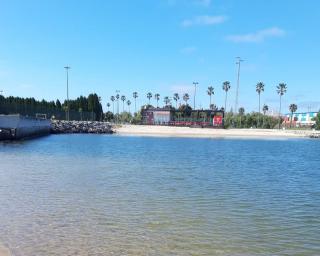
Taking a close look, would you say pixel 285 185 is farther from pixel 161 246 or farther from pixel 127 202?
pixel 161 246

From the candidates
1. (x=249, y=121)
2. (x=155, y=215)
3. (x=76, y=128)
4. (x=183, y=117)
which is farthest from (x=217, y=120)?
(x=155, y=215)

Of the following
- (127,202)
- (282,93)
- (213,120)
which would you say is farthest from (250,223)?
(282,93)

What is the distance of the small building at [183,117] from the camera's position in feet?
465

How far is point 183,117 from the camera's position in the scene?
147m

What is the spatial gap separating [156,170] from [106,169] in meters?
3.27

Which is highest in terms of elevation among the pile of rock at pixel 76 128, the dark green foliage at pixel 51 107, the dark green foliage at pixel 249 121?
the dark green foliage at pixel 51 107

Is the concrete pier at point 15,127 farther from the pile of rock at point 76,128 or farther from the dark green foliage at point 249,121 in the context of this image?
the dark green foliage at point 249,121

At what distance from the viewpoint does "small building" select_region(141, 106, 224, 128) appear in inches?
5581

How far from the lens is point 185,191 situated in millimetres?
20234

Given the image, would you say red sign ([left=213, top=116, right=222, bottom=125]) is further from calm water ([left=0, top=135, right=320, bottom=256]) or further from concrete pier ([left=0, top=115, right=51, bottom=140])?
calm water ([left=0, top=135, right=320, bottom=256])

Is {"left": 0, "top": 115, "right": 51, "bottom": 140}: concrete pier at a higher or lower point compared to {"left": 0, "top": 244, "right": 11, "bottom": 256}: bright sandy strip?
higher

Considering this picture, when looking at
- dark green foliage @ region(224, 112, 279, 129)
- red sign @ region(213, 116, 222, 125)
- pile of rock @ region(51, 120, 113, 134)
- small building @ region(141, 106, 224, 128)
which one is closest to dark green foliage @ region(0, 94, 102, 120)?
pile of rock @ region(51, 120, 113, 134)

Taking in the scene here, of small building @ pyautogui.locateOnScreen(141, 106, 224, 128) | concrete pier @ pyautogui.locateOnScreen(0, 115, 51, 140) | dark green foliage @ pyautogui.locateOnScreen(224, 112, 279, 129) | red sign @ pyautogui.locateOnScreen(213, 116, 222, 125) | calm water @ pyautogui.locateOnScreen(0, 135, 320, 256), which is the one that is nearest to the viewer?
calm water @ pyautogui.locateOnScreen(0, 135, 320, 256)

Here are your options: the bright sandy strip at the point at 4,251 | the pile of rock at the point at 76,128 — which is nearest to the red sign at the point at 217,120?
the pile of rock at the point at 76,128
